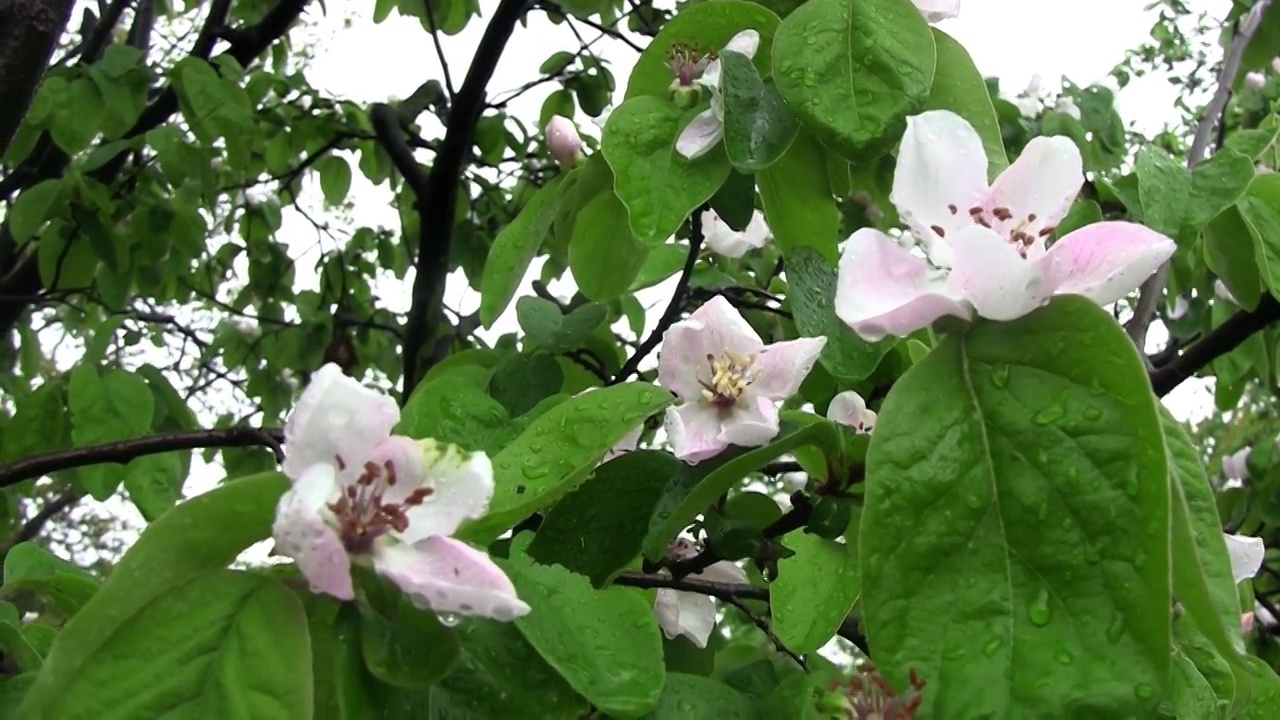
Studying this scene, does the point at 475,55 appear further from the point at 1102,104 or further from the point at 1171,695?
the point at 1171,695

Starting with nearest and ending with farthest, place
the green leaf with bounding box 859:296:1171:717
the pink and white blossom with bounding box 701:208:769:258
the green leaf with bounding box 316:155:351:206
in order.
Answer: the green leaf with bounding box 859:296:1171:717 → the pink and white blossom with bounding box 701:208:769:258 → the green leaf with bounding box 316:155:351:206

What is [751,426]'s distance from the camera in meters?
0.73

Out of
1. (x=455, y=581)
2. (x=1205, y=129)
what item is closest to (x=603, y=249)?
(x=455, y=581)

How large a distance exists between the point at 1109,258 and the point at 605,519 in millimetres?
355

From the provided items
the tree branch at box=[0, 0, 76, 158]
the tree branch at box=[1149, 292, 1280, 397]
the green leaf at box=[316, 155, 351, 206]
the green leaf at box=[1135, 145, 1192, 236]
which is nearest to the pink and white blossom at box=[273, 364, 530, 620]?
the green leaf at box=[1135, 145, 1192, 236]

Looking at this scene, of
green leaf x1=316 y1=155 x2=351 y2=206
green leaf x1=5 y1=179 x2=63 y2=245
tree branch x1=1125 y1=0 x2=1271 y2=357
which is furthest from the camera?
green leaf x1=316 y1=155 x2=351 y2=206

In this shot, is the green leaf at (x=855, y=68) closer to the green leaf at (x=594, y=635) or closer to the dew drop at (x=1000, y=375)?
the dew drop at (x=1000, y=375)

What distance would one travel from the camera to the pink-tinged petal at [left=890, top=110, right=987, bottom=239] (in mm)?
633

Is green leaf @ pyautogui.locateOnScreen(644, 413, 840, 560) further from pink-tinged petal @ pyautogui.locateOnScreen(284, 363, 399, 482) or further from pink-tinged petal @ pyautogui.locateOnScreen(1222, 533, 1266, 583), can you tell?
pink-tinged petal @ pyautogui.locateOnScreen(1222, 533, 1266, 583)

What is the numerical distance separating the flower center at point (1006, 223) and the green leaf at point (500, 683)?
347mm

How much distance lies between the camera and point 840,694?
746 mm

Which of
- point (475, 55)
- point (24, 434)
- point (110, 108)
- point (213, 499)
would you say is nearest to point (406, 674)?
point (213, 499)

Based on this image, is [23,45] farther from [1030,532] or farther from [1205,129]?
[1205,129]

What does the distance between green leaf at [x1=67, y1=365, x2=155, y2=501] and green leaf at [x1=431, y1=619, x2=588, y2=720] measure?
47.1 inches
